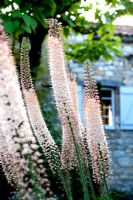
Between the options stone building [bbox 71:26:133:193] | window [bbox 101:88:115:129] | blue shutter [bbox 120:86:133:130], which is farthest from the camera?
window [bbox 101:88:115:129]

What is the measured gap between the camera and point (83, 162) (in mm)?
2139

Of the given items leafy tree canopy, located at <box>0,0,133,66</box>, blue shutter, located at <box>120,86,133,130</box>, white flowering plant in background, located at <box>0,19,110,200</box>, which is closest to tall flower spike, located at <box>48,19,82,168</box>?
white flowering plant in background, located at <box>0,19,110,200</box>

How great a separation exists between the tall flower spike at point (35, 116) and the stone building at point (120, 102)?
961cm

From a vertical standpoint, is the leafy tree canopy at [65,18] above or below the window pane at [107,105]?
above

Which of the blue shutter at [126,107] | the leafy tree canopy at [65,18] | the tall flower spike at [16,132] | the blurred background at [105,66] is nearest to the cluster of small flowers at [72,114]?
the tall flower spike at [16,132]

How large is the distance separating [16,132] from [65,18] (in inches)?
185

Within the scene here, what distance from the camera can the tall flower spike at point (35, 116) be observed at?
2.11m

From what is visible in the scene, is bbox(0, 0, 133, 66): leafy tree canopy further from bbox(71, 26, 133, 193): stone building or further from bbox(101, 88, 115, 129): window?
bbox(101, 88, 115, 129): window

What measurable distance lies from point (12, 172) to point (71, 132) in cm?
31

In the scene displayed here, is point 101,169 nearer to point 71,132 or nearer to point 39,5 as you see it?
point 71,132

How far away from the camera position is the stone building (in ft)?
38.9

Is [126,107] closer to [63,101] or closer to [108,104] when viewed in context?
[108,104]

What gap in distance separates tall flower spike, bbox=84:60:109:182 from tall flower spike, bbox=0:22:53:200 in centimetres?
45

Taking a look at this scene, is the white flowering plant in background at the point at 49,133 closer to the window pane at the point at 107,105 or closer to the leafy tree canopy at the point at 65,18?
the leafy tree canopy at the point at 65,18
